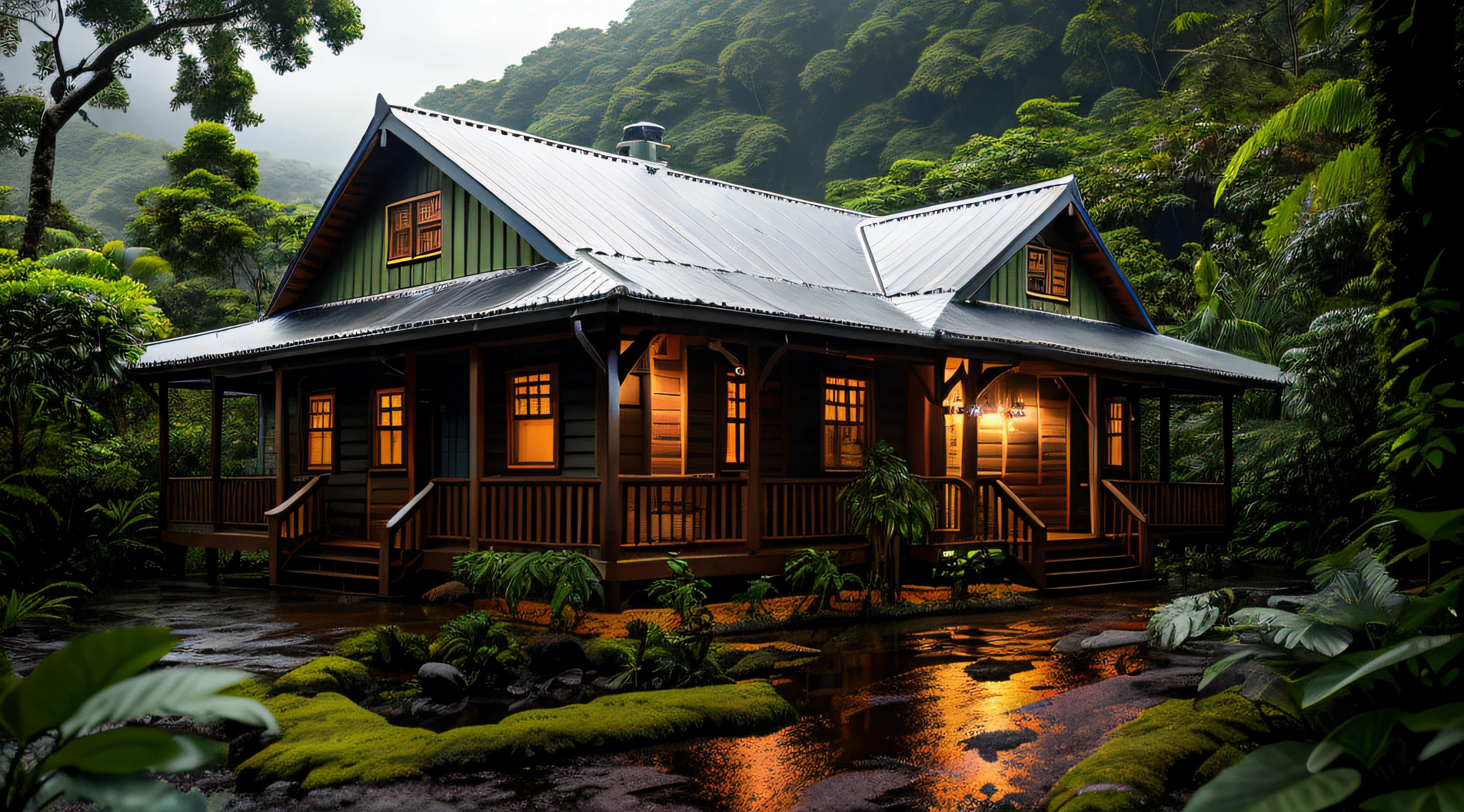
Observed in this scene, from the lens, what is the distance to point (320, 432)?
18375 millimetres

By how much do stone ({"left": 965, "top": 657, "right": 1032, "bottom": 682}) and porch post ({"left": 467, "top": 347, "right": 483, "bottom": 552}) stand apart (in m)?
6.67

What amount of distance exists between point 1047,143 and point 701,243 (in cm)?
2542

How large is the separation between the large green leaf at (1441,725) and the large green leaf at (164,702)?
2757mm

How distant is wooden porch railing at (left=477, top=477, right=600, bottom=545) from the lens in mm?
12359

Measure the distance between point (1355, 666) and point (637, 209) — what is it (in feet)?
46.7

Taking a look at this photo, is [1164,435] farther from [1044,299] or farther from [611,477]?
[611,477]

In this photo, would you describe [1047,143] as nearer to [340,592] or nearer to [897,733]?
[340,592]

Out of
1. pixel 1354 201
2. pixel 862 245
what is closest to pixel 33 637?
pixel 862 245

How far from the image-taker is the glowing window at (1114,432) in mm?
21297

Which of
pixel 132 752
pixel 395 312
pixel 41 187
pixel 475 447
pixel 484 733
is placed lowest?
pixel 484 733

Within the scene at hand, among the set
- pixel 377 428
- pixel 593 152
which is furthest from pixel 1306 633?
pixel 593 152

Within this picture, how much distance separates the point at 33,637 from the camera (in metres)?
10.9

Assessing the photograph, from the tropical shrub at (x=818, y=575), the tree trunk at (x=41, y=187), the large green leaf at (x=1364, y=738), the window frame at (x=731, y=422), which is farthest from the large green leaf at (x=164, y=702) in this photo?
the tree trunk at (x=41, y=187)

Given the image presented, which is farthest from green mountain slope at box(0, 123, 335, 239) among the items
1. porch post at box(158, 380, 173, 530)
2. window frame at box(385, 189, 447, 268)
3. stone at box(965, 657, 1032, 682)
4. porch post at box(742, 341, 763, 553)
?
stone at box(965, 657, 1032, 682)
